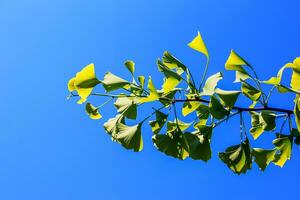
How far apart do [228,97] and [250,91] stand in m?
0.12

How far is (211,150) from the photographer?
2.23 meters

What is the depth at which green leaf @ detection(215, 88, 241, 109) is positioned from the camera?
2.02 metres

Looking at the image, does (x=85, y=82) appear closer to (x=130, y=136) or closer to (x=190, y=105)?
(x=130, y=136)

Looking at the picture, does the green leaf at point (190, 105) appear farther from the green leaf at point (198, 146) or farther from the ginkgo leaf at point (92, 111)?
the ginkgo leaf at point (92, 111)

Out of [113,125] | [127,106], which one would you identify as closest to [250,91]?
[127,106]

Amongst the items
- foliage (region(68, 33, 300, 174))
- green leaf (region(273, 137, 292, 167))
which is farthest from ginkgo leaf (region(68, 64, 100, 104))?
green leaf (region(273, 137, 292, 167))

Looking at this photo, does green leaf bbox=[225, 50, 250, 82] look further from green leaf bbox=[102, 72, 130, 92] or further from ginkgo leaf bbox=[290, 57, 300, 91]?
green leaf bbox=[102, 72, 130, 92]

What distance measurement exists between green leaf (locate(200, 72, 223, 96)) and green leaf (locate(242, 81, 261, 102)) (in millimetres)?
118

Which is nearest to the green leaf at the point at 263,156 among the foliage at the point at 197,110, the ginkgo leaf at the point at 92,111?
the foliage at the point at 197,110

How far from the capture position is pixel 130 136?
236 centimetres

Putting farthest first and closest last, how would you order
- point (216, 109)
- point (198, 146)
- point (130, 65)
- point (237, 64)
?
point (130, 65) < point (237, 64) < point (198, 146) < point (216, 109)

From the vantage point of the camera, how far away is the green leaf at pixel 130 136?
7.71 feet

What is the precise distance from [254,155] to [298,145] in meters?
0.24

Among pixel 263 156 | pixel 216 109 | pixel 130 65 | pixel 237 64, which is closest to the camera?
pixel 216 109
